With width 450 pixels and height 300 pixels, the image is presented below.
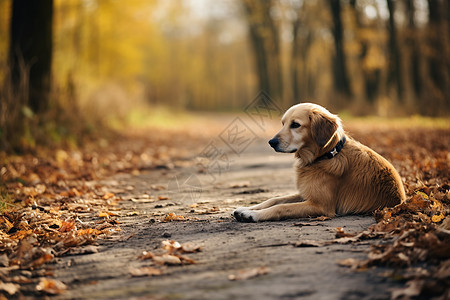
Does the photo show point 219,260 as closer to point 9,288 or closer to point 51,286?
point 51,286

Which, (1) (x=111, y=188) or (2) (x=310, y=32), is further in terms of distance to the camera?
(2) (x=310, y=32)

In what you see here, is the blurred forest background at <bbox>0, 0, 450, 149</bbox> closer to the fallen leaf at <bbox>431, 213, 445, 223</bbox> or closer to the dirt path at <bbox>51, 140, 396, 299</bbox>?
the dirt path at <bbox>51, 140, 396, 299</bbox>

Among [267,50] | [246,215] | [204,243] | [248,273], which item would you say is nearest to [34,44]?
[246,215]

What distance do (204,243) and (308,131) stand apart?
191 cm

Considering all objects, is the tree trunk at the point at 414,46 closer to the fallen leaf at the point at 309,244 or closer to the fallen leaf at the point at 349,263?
the fallen leaf at the point at 309,244

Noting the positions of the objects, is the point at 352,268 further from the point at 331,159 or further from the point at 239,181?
the point at 239,181

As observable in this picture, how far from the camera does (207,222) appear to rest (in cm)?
468

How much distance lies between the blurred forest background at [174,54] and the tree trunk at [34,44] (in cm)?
2

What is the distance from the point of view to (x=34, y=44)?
1102 cm

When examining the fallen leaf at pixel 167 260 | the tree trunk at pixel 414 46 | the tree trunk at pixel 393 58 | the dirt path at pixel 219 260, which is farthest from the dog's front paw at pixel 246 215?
the tree trunk at pixel 414 46

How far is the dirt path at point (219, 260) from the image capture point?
9.37ft

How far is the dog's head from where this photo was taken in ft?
16.0

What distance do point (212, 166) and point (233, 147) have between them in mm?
4147

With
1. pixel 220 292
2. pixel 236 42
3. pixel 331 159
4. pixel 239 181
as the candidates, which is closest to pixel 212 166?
pixel 239 181
